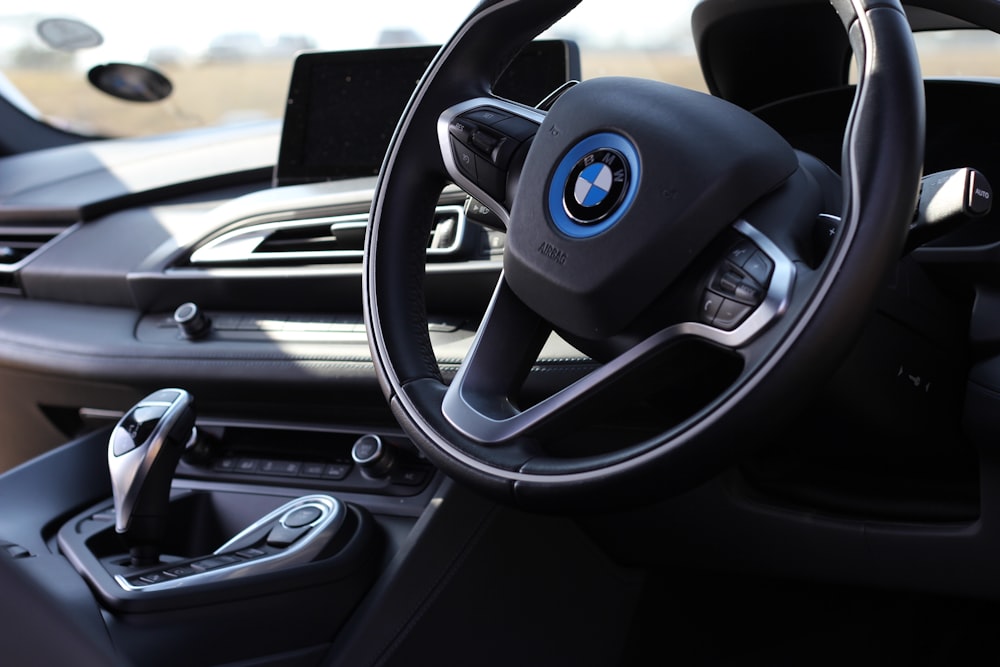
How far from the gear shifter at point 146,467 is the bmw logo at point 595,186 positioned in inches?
23.4

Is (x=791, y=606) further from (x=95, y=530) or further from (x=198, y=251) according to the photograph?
(x=198, y=251)

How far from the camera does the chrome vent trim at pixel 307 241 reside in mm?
1379

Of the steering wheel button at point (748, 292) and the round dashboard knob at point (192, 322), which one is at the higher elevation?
the steering wheel button at point (748, 292)

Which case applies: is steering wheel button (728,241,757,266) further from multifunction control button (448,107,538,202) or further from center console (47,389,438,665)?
center console (47,389,438,665)

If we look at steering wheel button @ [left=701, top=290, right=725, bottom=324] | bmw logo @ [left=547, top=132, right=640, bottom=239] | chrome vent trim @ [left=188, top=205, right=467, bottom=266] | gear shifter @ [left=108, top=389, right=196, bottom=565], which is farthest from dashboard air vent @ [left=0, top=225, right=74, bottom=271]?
steering wheel button @ [left=701, top=290, right=725, bottom=324]

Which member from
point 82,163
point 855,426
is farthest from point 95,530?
point 82,163

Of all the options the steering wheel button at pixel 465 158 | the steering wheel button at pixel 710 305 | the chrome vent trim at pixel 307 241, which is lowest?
the chrome vent trim at pixel 307 241

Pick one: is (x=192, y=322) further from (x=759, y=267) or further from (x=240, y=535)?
(x=759, y=267)

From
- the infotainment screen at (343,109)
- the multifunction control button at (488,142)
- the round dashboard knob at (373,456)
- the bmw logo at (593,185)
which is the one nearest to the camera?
the bmw logo at (593,185)

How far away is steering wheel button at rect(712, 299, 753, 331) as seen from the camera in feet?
2.41

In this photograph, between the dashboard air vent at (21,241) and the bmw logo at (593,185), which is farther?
the dashboard air vent at (21,241)

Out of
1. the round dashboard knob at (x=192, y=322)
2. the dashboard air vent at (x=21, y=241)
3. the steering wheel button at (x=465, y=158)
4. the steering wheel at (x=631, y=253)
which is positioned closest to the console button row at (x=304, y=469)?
the round dashboard knob at (x=192, y=322)

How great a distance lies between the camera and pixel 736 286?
2.45ft

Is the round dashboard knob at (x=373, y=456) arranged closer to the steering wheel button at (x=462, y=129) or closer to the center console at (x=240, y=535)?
the center console at (x=240, y=535)
